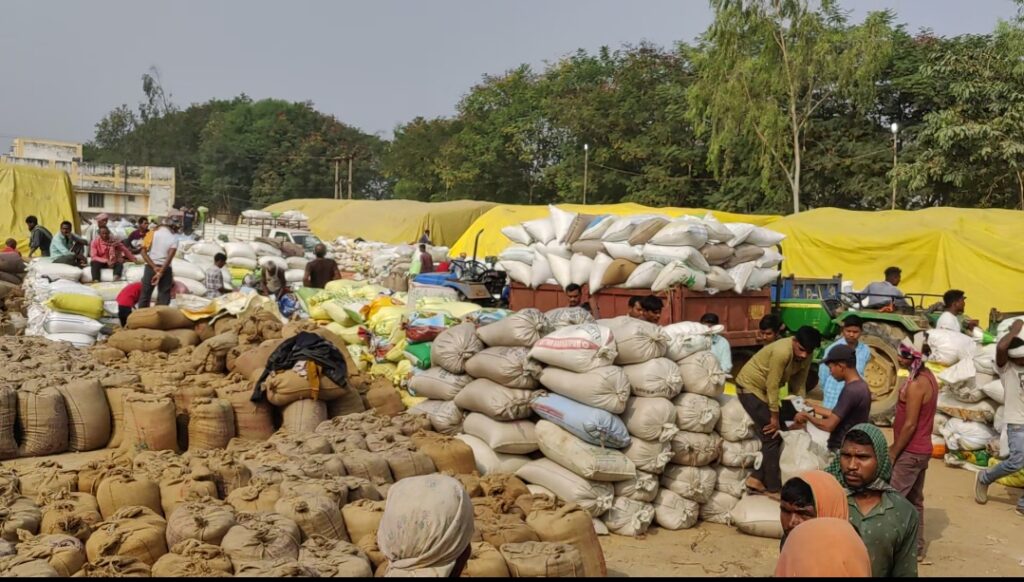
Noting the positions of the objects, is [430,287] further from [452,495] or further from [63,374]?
[452,495]

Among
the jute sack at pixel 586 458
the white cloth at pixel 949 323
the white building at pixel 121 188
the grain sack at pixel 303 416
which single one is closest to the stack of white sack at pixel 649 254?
the white cloth at pixel 949 323

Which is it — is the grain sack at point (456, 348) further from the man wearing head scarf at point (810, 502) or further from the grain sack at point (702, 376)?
the man wearing head scarf at point (810, 502)

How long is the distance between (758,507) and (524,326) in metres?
2.03

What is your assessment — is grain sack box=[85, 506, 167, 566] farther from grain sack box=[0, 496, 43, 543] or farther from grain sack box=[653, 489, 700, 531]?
grain sack box=[653, 489, 700, 531]

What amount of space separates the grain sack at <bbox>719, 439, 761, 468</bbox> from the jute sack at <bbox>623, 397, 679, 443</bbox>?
49cm

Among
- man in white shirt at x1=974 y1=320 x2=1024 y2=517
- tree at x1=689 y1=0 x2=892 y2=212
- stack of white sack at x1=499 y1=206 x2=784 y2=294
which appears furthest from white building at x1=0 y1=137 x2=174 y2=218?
man in white shirt at x1=974 y1=320 x2=1024 y2=517

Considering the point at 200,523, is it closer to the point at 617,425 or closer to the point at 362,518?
the point at 362,518

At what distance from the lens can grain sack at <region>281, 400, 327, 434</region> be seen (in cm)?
646

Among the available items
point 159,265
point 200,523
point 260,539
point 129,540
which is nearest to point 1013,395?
point 260,539

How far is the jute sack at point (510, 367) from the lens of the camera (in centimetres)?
625

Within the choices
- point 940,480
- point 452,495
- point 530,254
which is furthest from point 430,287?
point 452,495

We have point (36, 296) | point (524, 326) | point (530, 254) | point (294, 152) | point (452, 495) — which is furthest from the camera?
point (294, 152)

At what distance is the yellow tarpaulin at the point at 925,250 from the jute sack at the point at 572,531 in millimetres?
12859

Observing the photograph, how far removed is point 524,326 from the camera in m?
6.49
